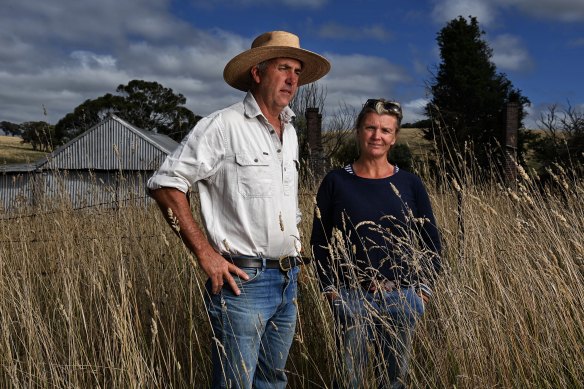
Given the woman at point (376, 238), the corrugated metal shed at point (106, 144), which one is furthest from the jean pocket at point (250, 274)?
the corrugated metal shed at point (106, 144)

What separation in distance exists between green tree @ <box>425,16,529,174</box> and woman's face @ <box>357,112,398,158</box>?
2378cm

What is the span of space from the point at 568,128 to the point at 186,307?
17890 mm

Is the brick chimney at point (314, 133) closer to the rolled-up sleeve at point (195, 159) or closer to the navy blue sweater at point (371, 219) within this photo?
the navy blue sweater at point (371, 219)

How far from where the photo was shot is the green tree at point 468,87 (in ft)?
87.9

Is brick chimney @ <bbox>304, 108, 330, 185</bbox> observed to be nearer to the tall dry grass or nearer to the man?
the tall dry grass

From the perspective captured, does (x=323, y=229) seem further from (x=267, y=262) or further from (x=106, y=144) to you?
(x=106, y=144)

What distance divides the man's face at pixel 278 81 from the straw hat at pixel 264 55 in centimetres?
4

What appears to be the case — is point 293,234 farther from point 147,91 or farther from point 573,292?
point 147,91

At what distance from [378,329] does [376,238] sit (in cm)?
41

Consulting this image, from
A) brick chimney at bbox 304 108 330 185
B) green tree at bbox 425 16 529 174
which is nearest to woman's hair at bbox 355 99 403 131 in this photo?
brick chimney at bbox 304 108 330 185

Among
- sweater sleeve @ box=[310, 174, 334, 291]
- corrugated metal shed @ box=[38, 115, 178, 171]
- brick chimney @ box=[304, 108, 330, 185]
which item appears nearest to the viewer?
sweater sleeve @ box=[310, 174, 334, 291]

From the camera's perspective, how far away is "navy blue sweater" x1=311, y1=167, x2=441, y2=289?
2.60 meters

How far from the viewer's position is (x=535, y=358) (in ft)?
8.52

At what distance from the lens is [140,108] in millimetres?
45594
